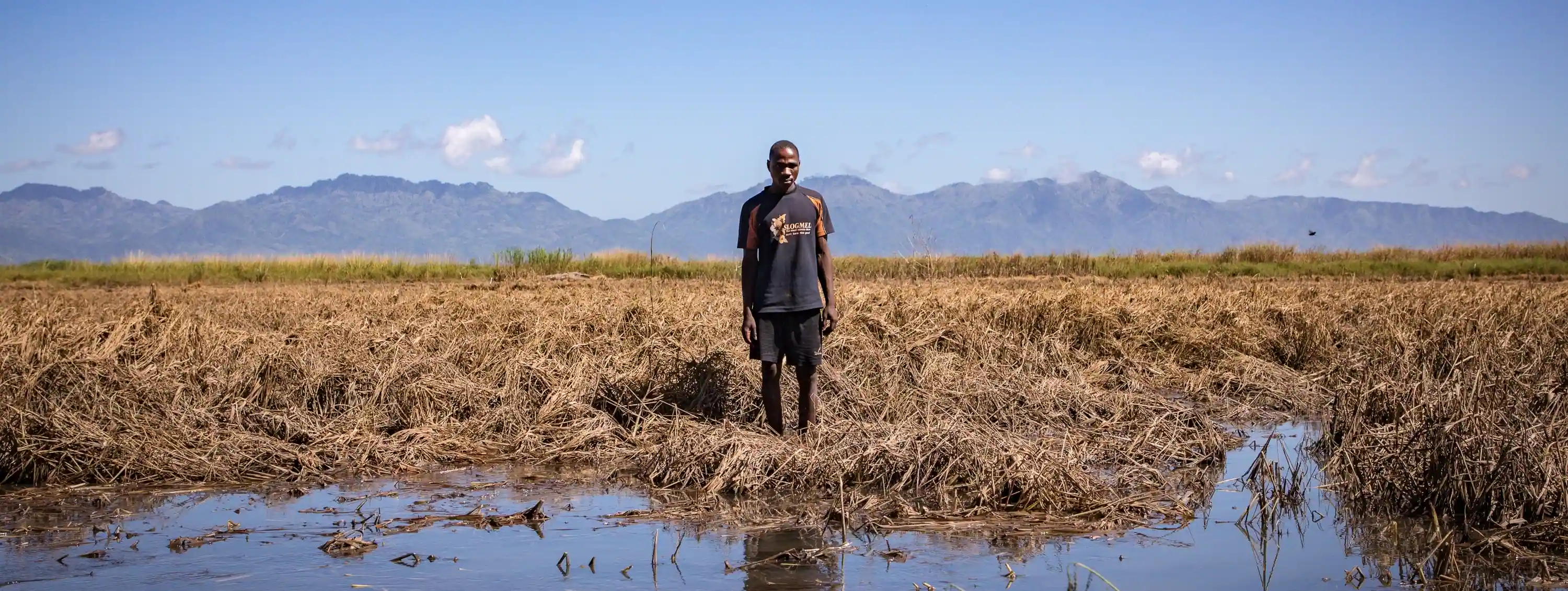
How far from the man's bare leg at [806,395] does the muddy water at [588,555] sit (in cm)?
135

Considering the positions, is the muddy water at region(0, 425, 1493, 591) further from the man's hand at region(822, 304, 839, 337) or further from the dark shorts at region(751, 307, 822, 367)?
the man's hand at region(822, 304, 839, 337)

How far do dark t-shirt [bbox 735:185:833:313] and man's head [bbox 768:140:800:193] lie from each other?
64 mm

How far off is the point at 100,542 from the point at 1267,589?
14.1 feet

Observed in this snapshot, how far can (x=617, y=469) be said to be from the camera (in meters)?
6.04

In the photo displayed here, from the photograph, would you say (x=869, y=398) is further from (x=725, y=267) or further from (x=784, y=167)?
(x=725, y=267)

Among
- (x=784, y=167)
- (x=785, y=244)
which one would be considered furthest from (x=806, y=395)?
(x=784, y=167)

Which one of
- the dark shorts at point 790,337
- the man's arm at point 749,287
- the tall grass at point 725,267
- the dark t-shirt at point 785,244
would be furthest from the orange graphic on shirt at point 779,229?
the tall grass at point 725,267

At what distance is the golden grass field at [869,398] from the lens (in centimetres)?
510

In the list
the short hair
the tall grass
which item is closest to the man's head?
the short hair

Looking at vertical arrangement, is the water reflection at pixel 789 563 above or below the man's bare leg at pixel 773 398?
below

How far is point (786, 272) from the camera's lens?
20.0ft

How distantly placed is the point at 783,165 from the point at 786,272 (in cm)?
56

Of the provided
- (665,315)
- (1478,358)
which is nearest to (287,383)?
(665,315)

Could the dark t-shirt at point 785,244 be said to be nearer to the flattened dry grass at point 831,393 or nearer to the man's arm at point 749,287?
the man's arm at point 749,287
